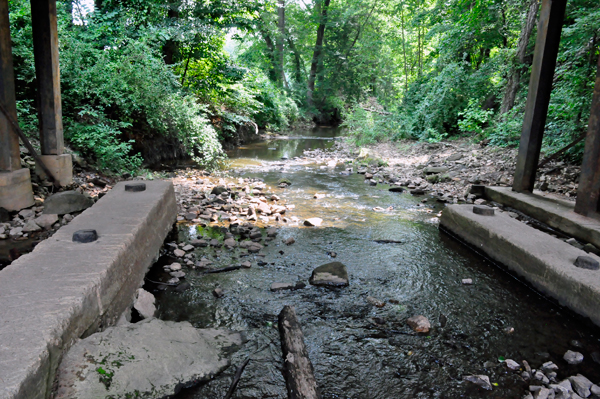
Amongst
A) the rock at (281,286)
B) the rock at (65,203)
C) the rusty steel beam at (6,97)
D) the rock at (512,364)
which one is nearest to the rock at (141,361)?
the rock at (281,286)

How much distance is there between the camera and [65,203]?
493 cm

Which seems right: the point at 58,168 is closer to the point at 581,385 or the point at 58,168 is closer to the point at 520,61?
the point at 581,385

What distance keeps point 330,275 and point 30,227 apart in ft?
11.6

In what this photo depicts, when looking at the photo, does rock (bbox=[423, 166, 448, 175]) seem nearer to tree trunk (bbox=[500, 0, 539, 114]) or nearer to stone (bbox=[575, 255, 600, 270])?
tree trunk (bbox=[500, 0, 539, 114])

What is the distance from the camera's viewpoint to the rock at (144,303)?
2902mm

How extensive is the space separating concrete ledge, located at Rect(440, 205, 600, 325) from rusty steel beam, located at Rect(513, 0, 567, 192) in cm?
130

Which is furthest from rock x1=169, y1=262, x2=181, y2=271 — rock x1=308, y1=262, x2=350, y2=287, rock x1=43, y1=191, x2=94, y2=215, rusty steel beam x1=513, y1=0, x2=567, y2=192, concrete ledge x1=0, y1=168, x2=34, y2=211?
rusty steel beam x1=513, y1=0, x2=567, y2=192

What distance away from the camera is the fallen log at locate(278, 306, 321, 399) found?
7.08ft

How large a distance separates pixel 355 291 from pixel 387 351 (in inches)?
34.5

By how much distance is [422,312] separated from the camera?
3.19 meters

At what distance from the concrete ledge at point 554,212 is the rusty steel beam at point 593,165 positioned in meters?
0.18

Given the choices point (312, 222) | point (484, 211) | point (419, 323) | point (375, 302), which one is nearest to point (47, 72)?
point (312, 222)

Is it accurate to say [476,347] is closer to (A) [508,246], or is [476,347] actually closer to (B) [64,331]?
(A) [508,246]

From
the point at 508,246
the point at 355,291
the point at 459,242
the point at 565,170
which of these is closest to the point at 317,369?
the point at 355,291
